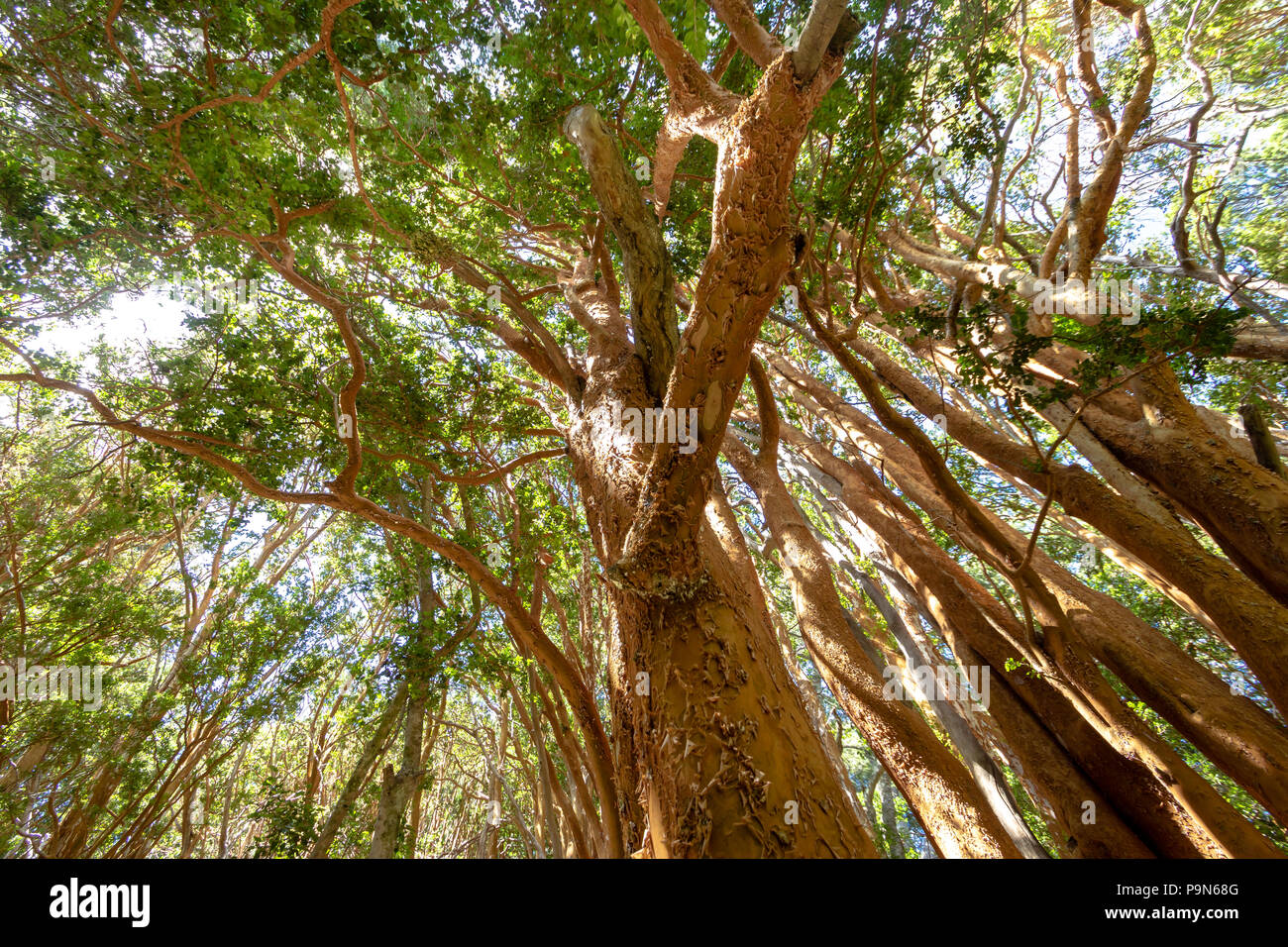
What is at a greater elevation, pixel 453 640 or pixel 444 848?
pixel 453 640

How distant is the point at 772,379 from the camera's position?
777 centimetres

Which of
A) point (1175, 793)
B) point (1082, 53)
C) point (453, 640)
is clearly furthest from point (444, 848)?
point (1082, 53)

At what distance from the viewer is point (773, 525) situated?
4.11m

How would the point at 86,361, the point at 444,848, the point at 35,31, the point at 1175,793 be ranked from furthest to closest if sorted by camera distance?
the point at 444,848 < the point at 86,361 < the point at 35,31 < the point at 1175,793

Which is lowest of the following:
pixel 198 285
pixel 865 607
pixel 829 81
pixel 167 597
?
pixel 865 607

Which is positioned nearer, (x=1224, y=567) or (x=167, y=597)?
(x=1224, y=567)

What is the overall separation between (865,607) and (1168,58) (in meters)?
9.01

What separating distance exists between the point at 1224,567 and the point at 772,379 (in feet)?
17.7

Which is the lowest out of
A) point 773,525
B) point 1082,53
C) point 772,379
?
point 773,525

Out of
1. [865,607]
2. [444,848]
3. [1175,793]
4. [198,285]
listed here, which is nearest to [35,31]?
[198,285]

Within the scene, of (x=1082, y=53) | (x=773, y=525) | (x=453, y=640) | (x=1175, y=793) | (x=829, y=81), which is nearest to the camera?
(x=829, y=81)

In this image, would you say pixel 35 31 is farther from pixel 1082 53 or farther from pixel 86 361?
pixel 1082 53

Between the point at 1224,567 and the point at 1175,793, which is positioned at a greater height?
the point at 1224,567

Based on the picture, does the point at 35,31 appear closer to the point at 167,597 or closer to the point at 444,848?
the point at 167,597
